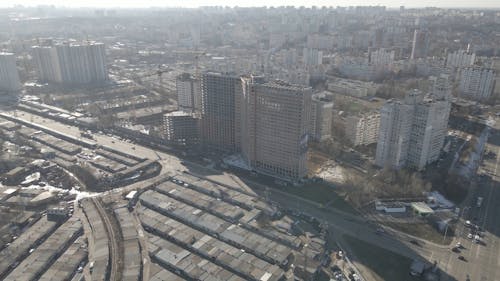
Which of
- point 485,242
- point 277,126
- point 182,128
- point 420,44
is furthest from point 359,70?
point 485,242

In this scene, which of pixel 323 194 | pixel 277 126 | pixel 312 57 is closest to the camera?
pixel 323 194

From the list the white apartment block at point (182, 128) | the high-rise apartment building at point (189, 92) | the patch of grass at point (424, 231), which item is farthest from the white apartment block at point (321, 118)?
the patch of grass at point (424, 231)

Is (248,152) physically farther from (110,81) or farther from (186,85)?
(110,81)

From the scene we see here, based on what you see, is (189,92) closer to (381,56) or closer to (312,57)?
(312,57)

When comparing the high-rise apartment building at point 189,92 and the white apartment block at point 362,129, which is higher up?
the high-rise apartment building at point 189,92

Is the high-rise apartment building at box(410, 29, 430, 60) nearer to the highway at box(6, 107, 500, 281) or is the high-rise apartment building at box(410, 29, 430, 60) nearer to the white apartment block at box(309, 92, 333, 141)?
the white apartment block at box(309, 92, 333, 141)

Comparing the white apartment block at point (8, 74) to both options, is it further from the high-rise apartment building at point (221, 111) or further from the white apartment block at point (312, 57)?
the white apartment block at point (312, 57)

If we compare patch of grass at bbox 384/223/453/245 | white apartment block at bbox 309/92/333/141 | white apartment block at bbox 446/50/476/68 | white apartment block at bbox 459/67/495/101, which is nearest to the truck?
patch of grass at bbox 384/223/453/245
